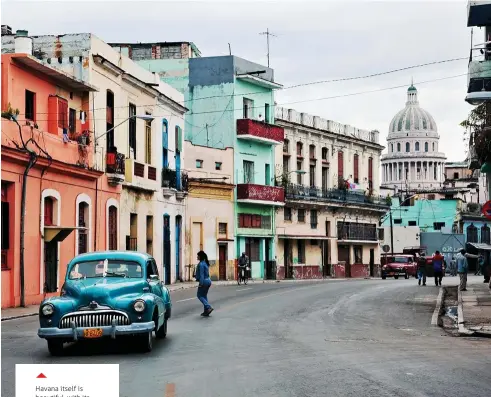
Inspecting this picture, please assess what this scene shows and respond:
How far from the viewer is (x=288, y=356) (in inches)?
566

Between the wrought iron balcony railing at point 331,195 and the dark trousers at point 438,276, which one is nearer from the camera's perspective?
the dark trousers at point 438,276

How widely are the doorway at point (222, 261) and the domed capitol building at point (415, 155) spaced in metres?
137

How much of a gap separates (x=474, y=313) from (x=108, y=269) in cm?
1203

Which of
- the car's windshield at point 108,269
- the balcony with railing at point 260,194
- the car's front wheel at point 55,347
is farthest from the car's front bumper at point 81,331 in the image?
the balcony with railing at point 260,194

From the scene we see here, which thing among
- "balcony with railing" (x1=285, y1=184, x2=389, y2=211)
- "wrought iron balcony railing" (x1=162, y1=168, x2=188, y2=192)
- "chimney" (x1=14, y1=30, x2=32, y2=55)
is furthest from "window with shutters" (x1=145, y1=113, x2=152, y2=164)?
"balcony with railing" (x1=285, y1=184, x2=389, y2=211)

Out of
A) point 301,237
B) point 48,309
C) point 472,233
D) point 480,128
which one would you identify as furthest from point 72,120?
point 472,233

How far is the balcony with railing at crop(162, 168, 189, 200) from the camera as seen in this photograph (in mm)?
45625

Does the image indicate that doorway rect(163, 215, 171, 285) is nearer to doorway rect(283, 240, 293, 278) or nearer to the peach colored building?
the peach colored building

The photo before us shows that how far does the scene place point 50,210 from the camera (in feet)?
102

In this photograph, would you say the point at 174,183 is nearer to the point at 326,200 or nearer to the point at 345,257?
the point at 326,200

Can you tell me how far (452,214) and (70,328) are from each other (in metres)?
95.9

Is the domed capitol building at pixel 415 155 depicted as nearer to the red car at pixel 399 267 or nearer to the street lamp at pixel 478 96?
the red car at pixel 399 267

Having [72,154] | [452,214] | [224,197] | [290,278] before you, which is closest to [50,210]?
[72,154]

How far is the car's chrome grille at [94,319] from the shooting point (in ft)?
47.6
